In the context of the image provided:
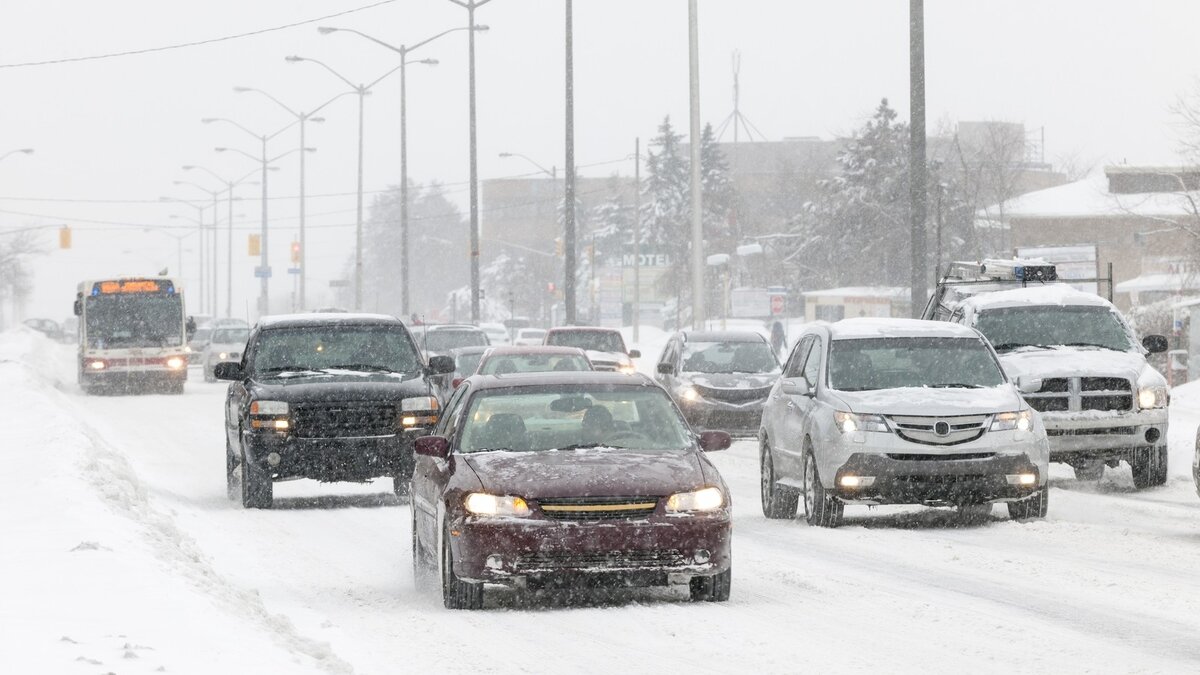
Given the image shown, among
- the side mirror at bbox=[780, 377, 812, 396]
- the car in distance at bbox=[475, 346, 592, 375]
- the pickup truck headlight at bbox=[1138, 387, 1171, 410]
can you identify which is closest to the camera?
the side mirror at bbox=[780, 377, 812, 396]

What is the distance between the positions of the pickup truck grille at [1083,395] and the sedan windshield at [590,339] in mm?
15589

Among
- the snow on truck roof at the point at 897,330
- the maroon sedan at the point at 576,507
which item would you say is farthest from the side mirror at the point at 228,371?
the maroon sedan at the point at 576,507

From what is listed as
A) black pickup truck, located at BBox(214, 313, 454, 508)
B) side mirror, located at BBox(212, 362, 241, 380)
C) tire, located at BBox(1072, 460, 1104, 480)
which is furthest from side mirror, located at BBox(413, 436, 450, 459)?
tire, located at BBox(1072, 460, 1104, 480)

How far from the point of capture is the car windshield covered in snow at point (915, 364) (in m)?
15.8

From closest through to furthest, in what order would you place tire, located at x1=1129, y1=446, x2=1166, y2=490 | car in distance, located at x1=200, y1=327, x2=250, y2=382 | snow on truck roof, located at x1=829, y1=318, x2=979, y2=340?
snow on truck roof, located at x1=829, y1=318, x2=979, y2=340, tire, located at x1=1129, y1=446, x2=1166, y2=490, car in distance, located at x1=200, y1=327, x2=250, y2=382

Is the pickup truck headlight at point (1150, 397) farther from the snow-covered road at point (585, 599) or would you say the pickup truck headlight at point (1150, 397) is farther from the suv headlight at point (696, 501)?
the suv headlight at point (696, 501)

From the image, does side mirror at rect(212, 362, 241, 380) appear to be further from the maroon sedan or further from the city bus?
the city bus

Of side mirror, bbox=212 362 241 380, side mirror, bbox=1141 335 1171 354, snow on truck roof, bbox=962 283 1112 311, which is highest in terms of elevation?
snow on truck roof, bbox=962 283 1112 311

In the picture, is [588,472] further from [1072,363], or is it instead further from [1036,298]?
[1036,298]

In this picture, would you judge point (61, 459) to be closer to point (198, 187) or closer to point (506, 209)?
point (198, 187)

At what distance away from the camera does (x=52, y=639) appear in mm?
7758

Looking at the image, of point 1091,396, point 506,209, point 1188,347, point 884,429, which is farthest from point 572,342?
point 506,209

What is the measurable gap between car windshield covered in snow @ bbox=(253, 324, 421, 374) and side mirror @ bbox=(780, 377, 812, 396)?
3.94 m

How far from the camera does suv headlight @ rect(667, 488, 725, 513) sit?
1046 cm
